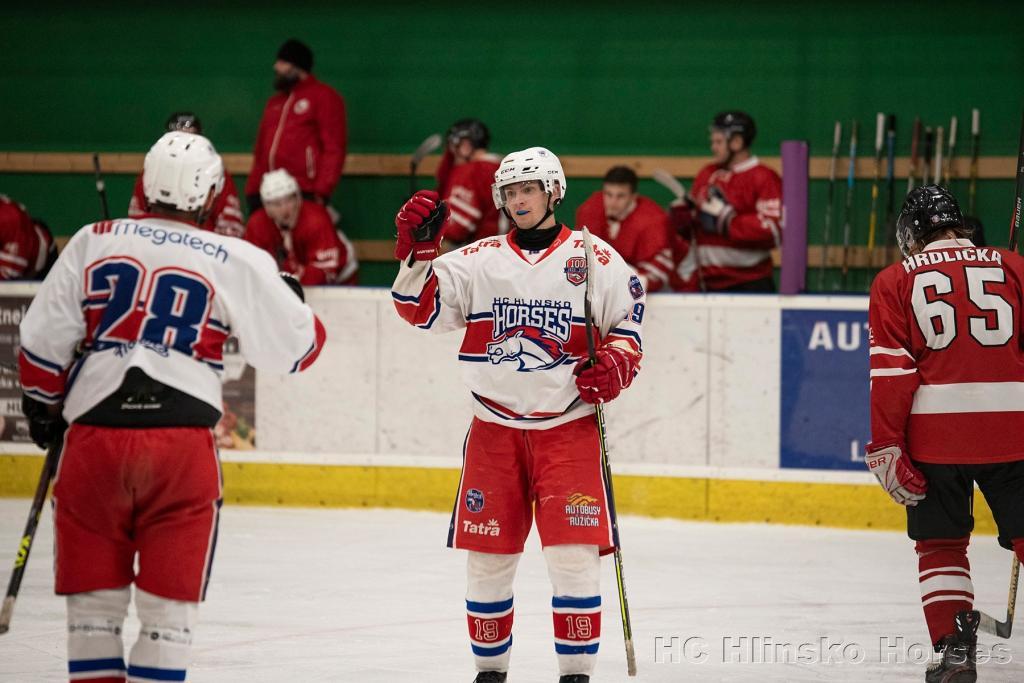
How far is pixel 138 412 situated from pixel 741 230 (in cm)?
471

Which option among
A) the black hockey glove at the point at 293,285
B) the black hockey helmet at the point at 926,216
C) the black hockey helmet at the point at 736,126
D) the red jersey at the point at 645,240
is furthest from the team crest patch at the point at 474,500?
the black hockey helmet at the point at 736,126

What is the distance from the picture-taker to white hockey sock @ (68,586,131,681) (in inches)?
116

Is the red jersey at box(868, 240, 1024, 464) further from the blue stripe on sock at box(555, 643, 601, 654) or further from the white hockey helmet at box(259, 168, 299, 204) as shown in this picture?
the white hockey helmet at box(259, 168, 299, 204)

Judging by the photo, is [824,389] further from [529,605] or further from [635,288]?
[635,288]

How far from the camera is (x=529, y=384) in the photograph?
3.81 meters

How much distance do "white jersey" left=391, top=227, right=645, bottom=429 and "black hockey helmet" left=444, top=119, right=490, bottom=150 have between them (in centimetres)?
411

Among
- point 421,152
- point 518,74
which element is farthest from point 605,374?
point 518,74

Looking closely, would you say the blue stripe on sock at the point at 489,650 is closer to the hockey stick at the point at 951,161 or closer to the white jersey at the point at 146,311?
the white jersey at the point at 146,311

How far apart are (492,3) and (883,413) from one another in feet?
18.7

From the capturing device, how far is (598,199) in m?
7.53

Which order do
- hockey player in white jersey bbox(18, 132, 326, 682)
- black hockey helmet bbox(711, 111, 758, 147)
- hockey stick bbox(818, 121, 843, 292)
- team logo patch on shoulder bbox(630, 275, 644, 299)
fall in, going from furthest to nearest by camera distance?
hockey stick bbox(818, 121, 843, 292) < black hockey helmet bbox(711, 111, 758, 147) < team logo patch on shoulder bbox(630, 275, 644, 299) < hockey player in white jersey bbox(18, 132, 326, 682)

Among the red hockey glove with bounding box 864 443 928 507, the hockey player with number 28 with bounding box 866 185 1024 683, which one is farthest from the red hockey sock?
the red hockey glove with bounding box 864 443 928 507

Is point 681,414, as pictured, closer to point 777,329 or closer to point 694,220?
point 777,329

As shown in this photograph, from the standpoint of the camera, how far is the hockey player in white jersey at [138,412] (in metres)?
2.94
